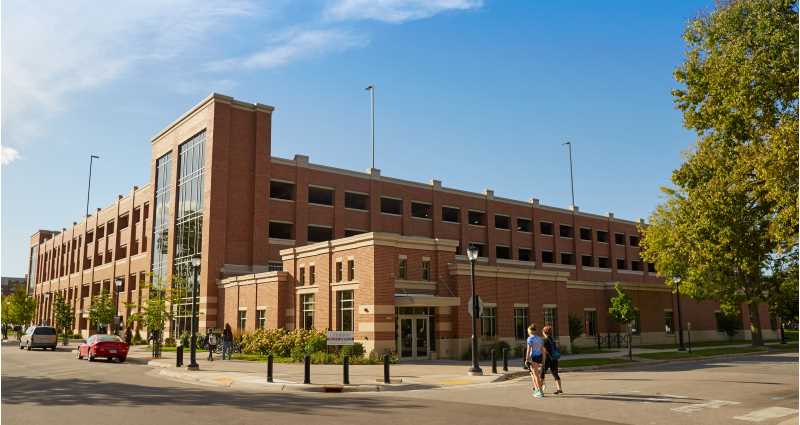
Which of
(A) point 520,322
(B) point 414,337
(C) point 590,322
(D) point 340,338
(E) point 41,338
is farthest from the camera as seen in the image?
(C) point 590,322

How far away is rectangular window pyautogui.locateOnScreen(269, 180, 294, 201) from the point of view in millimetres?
51191

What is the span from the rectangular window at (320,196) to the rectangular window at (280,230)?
125 inches

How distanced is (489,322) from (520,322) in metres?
2.79

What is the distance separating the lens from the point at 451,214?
61812 millimetres

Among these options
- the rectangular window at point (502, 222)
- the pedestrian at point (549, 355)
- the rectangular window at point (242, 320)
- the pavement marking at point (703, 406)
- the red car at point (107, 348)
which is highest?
the rectangular window at point (502, 222)

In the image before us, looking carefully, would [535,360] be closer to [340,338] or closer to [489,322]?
[340,338]

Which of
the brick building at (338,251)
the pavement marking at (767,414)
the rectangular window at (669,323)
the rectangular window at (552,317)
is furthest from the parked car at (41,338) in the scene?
the rectangular window at (669,323)

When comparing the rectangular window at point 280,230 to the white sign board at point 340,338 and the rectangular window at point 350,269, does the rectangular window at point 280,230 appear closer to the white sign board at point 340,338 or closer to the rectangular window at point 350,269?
the rectangular window at point 350,269

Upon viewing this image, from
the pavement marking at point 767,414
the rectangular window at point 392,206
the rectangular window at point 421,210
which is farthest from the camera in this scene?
the rectangular window at point 421,210

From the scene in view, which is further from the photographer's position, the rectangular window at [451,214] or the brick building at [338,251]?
the rectangular window at [451,214]

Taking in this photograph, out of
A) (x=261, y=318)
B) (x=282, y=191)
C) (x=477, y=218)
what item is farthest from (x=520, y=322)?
(x=477, y=218)

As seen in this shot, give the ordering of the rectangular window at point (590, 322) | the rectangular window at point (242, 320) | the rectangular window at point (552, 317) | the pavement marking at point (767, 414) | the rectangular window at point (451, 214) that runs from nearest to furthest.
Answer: the pavement marking at point (767, 414) → the rectangular window at point (552, 317) → the rectangular window at point (242, 320) → the rectangular window at point (590, 322) → the rectangular window at point (451, 214)

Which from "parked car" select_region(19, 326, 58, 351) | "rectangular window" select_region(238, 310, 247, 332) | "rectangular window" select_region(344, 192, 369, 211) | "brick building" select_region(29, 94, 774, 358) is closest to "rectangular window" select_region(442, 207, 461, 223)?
"brick building" select_region(29, 94, 774, 358)

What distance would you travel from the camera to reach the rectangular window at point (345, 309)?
3325 centimetres
